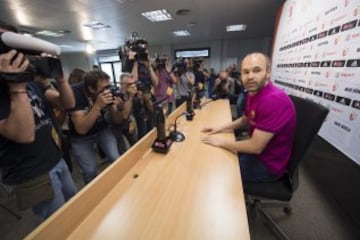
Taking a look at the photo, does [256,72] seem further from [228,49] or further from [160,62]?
[228,49]

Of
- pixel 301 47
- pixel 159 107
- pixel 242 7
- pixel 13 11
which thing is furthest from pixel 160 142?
pixel 13 11

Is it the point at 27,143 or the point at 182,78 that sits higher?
the point at 182,78

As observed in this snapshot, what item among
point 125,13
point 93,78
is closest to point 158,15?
point 125,13

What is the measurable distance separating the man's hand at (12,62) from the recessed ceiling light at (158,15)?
3.66 m

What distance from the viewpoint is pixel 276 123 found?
1038mm

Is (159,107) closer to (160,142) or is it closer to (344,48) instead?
(160,142)

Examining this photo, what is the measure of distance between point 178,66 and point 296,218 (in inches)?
112

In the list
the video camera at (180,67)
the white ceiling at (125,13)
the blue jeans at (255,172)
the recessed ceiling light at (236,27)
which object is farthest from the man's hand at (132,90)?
the recessed ceiling light at (236,27)

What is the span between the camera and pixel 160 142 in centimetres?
119

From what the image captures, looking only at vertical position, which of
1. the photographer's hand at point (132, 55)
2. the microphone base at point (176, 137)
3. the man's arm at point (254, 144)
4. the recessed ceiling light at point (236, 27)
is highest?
the recessed ceiling light at point (236, 27)

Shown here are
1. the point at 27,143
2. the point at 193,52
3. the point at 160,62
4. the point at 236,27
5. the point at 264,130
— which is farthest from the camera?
the point at 193,52

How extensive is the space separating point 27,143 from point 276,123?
1.34 meters

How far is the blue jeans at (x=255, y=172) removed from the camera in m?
1.15

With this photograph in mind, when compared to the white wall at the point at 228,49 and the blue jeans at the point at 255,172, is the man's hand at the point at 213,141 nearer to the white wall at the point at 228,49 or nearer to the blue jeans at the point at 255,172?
the blue jeans at the point at 255,172
